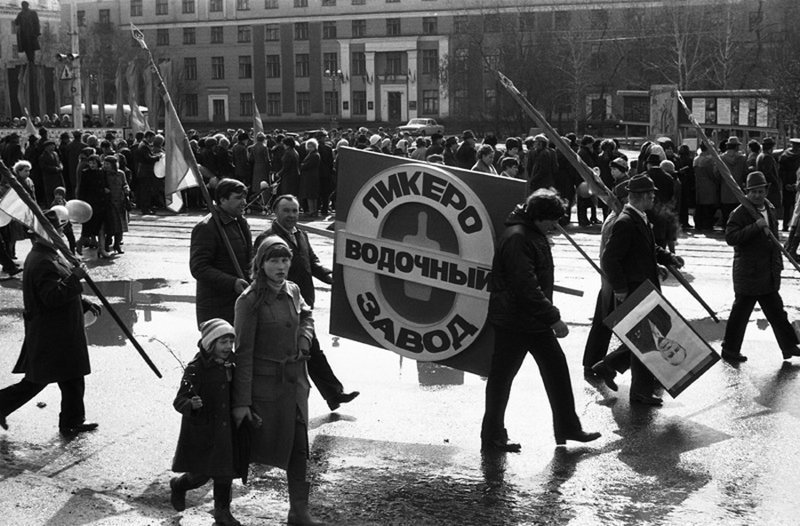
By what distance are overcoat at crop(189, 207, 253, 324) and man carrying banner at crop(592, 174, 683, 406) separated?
8.61ft

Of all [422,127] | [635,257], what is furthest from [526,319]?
[422,127]

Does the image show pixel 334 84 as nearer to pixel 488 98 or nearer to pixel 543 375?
pixel 488 98

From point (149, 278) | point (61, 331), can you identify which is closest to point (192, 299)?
point (149, 278)

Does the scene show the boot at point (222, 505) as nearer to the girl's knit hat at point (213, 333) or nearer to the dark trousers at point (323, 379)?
the girl's knit hat at point (213, 333)

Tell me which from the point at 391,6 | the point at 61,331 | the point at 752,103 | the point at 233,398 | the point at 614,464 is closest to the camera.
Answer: the point at 233,398

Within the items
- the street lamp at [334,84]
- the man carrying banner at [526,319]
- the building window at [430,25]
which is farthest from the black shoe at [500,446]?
the building window at [430,25]

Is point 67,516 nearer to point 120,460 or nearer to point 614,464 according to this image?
point 120,460

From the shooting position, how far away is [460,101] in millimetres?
82500

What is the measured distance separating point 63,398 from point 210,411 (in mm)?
2364

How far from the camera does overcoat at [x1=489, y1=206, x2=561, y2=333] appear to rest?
23.9 ft

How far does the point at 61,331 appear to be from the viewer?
7906 mm

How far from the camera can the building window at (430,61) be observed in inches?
3425

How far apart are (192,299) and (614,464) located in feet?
23.5

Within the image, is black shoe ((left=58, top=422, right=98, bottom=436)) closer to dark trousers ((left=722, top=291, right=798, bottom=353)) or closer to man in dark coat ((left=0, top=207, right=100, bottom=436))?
man in dark coat ((left=0, top=207, right=100, bottom=436))
